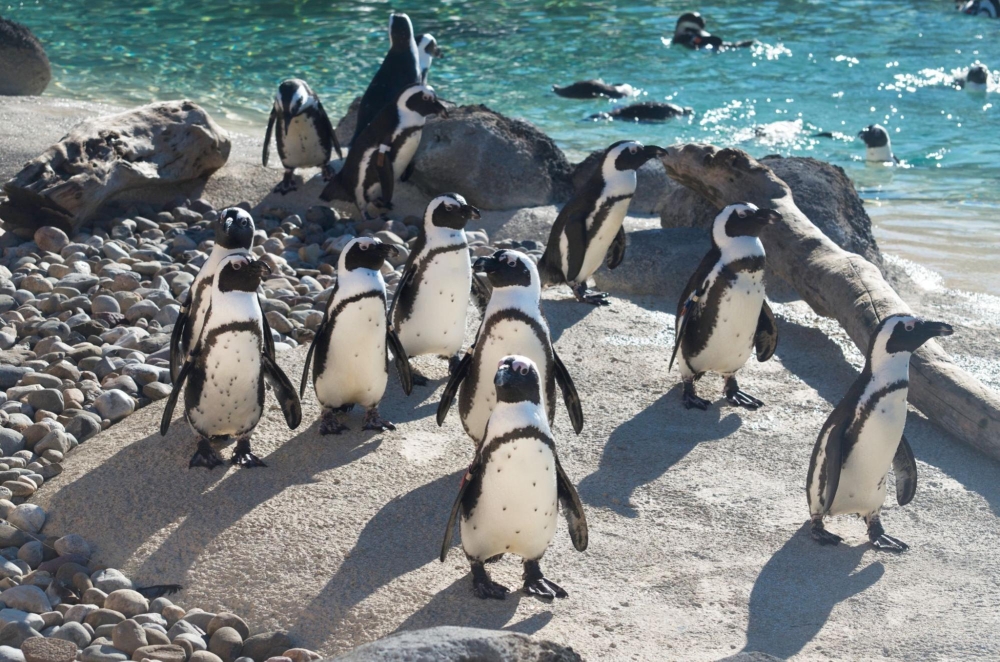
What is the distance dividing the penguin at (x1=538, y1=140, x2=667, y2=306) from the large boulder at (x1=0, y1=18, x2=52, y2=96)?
7.34m

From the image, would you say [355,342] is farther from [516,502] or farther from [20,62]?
[20,62]

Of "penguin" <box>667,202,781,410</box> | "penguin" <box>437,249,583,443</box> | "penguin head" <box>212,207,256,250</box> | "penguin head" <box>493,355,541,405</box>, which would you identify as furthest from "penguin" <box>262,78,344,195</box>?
"penguin head" <box>493,355,541,405</box>

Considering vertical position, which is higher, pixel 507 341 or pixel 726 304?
pixel 507 341

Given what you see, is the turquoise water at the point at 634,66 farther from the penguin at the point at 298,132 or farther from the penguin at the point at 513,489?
the penguin at the point at 513,489

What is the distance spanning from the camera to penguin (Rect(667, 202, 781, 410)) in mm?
5320

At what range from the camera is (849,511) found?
425 centimetres

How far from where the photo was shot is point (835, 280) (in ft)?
19.5

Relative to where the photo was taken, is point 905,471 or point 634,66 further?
point 634,66

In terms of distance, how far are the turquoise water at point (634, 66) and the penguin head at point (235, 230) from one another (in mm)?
6025

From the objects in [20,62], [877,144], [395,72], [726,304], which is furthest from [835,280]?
[20,62]

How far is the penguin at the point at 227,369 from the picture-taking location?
175 inches

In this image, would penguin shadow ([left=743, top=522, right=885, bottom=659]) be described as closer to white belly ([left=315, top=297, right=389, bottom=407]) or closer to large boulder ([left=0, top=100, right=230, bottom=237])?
white belly ([left=315, top=297, right=389, bottom=407])

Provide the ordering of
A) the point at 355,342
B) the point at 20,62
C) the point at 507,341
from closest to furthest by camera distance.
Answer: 1. the point at 507,341
2. the point at 355,342
3. the point at 20,62

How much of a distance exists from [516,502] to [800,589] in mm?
1005
